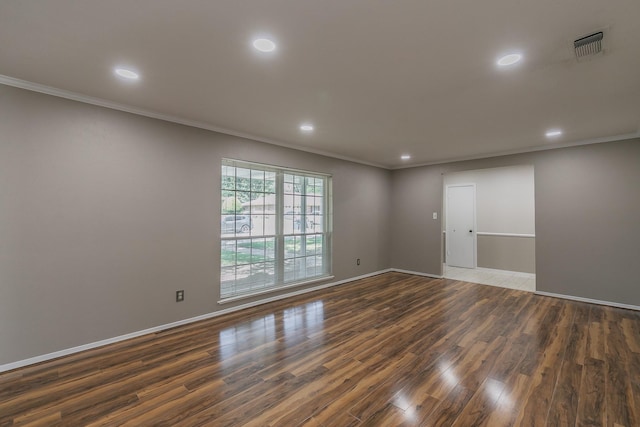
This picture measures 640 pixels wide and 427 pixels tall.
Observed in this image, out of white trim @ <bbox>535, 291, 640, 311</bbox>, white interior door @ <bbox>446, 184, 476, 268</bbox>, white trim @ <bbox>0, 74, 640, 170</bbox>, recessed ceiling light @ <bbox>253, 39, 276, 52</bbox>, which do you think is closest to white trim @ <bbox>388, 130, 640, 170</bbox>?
white trim @ <bbox>0, 74, 640, 170</bbox>

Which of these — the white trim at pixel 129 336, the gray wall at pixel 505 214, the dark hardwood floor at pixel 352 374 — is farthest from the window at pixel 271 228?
the gray wall at pixel 505 214

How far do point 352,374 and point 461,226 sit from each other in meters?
5.93

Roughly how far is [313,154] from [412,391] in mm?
3954

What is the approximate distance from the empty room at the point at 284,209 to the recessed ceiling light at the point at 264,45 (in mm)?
35

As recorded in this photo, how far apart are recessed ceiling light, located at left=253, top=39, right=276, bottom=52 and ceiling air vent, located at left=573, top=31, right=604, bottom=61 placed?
2.05 meters

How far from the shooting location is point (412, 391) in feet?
7.36

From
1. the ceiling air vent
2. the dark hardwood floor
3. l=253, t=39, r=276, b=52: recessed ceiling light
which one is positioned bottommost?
the dark hardwood floor

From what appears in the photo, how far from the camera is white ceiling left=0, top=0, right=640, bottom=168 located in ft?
5.46

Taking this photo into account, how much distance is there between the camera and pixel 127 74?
2.45 metres

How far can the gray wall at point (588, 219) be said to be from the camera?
4.20 m

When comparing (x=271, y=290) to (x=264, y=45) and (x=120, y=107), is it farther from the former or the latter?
(x=264, y=45)

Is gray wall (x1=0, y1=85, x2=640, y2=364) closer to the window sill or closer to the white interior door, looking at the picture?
the window sill

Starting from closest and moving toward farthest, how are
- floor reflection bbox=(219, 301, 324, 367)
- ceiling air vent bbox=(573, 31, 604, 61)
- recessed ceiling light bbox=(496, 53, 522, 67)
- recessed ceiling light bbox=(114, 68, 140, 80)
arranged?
ceiling air vent bbox=(573, 31, 604, 61) < recessed ceiling light bbox=(496, 53, 522, 67) < recessed ceiling light bbox=(114, 68, 140, 80) < floor reflection bbox=(219, 301, 324, 367)

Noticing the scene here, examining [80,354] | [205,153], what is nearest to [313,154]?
[205,153]
